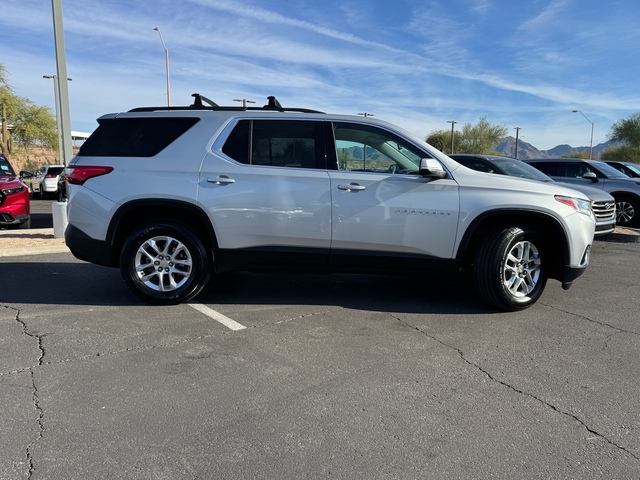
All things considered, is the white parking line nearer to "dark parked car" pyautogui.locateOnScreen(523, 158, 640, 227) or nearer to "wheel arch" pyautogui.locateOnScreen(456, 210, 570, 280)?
"wheel arch" pyautogui.locateOnScreen(456, 210, 570, 280)

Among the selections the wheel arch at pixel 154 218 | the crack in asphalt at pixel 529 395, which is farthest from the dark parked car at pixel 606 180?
the wheel arch at pixel 154 218

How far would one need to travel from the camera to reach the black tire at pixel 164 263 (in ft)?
15.8

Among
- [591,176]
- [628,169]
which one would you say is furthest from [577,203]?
[628,169]

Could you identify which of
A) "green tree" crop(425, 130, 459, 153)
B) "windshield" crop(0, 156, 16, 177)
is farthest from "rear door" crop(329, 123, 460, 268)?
"green tree" crop(425, 130, 459, 153)

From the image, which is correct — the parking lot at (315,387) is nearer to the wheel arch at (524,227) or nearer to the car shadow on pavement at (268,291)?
the car shadow on pavement at (268,291)

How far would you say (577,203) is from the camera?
4.82 metres

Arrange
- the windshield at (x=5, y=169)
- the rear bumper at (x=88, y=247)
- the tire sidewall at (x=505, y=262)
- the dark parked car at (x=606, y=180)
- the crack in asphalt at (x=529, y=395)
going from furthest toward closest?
the dark parked car at (x=606, y=180)
the windshield at (x=5, y=169)
the rear bumper at (x=88, y=247)
the tire sidewall at (x=505, y=262)
the crack in asphalt at (x=529, y=395)

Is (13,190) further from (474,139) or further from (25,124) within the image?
(474,139)

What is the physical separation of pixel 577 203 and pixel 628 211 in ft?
28.4

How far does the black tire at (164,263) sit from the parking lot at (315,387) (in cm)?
21

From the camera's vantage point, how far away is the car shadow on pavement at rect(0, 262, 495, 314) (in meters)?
5.09

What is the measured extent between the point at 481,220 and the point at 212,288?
308 cm

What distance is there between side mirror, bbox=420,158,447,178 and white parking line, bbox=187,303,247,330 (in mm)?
2195

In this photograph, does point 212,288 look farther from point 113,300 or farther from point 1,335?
point 1,335
